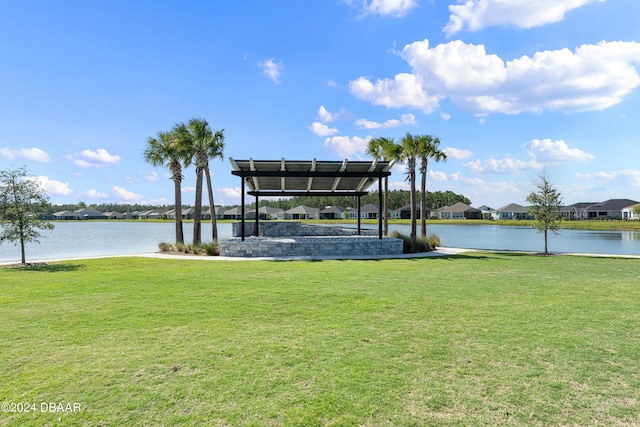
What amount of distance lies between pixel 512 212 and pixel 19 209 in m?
98.7

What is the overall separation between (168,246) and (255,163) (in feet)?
22.5

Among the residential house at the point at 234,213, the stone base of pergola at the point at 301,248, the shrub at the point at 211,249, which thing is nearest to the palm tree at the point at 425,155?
the stone base of pergola at the point at 301,248

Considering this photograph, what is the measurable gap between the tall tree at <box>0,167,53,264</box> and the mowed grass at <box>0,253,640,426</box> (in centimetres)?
822

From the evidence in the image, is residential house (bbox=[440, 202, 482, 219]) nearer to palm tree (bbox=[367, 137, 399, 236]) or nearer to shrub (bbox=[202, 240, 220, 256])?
palm tree (bbox=[367, 137, 399, 236])

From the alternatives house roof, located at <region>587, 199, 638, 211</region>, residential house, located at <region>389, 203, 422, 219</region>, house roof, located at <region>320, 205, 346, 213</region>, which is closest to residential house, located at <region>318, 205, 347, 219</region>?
house roof, located at <region>320, 205, 346, 213</region>

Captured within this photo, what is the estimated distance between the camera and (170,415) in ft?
10.6

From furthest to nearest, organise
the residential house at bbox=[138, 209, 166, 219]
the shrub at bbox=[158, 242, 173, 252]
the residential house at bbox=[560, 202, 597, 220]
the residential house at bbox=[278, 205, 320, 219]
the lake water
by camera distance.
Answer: the residential house at bbox=[138, 209, 166, 219] < the residential house at bbox=[278, 205, 320, 219] < the residential house at bbox=[560, 202, 597, 220] < the lake water < the shrub at bbox=[158, 242, 173, 252]

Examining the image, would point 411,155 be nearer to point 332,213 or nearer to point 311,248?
point 311,248

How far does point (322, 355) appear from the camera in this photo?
4.52 metres

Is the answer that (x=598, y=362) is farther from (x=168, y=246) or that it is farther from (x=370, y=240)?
(x=168, y=246)

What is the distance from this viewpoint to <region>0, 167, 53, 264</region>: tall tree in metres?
15.0

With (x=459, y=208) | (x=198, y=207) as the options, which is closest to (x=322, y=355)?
(x=198, y=207)

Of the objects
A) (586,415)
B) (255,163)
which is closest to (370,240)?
(255,163)

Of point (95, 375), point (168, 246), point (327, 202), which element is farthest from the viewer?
point (327, 202)
